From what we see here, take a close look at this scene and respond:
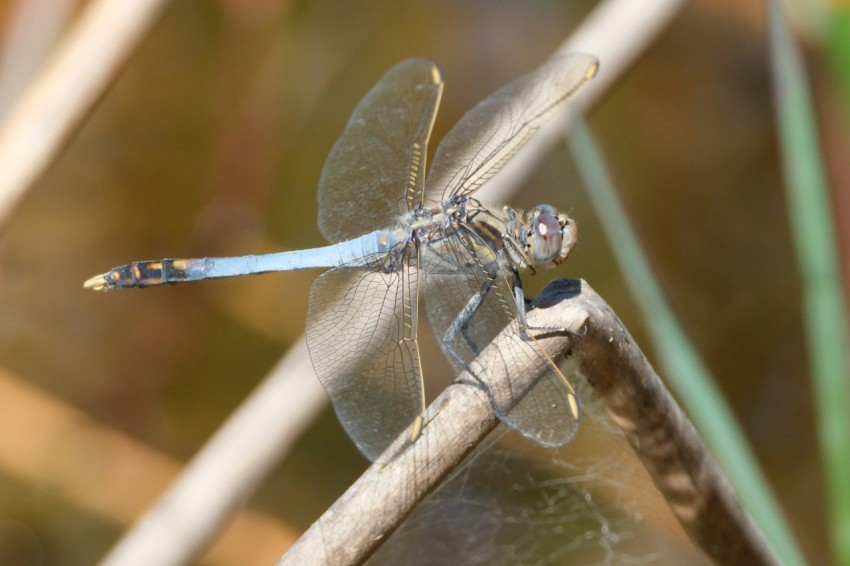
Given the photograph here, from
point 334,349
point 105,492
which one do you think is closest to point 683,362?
point 334,349

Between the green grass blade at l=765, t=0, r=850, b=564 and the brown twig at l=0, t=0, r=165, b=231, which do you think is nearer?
the green grass blade at l=765, t=0, r=850, b=564

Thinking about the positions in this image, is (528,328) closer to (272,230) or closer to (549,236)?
(549,236)

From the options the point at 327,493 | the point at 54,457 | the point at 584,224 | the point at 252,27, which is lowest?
the point at 327,493

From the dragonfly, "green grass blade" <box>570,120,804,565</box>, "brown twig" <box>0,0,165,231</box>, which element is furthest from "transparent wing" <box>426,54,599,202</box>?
"brown twig" <box>0,0,165,231</box>

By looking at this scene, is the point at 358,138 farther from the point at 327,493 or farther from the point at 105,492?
the point at 105,492

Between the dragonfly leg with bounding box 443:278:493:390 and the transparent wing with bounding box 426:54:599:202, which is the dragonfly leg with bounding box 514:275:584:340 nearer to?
the dragonfly leg with bounding box 443:278:493:390

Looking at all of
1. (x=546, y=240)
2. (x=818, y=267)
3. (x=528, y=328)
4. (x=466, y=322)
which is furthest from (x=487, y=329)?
(x=818, y=267)
